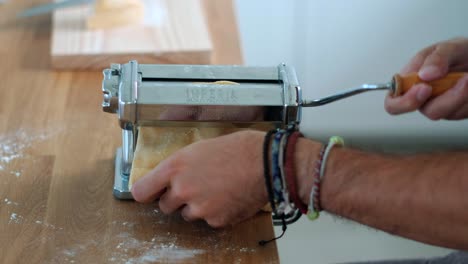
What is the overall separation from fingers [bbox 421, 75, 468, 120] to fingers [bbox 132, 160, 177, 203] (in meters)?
0.35

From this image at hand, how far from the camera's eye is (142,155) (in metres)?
0.96

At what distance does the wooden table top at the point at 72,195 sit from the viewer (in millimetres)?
911

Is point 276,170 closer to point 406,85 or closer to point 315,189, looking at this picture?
point 315,189

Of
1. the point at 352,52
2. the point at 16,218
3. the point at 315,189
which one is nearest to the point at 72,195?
the point at 16,218

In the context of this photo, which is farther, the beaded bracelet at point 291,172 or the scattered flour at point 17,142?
the scattered flour at point 17,142

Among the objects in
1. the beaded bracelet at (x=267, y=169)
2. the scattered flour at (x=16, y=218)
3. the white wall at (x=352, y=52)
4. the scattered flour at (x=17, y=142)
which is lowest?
the white wall at (x=352, y=52)

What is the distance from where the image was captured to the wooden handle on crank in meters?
0.90

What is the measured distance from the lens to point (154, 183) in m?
0.91

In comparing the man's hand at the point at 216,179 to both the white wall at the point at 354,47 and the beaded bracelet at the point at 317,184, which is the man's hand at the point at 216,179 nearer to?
the beaded bracelet at the point at 317,184

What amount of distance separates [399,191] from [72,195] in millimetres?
469

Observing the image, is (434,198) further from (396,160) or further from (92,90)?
(92,90)

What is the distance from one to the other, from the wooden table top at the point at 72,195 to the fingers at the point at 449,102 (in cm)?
27

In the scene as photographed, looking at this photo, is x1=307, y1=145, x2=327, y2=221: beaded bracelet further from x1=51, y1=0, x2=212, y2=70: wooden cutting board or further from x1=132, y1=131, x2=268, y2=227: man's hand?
x1=51, y1=0, x2=212, y2=70: wooden cutting board

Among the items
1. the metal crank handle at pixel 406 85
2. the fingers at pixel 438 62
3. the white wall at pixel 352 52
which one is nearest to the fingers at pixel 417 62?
the fingers at pixel 438 62
